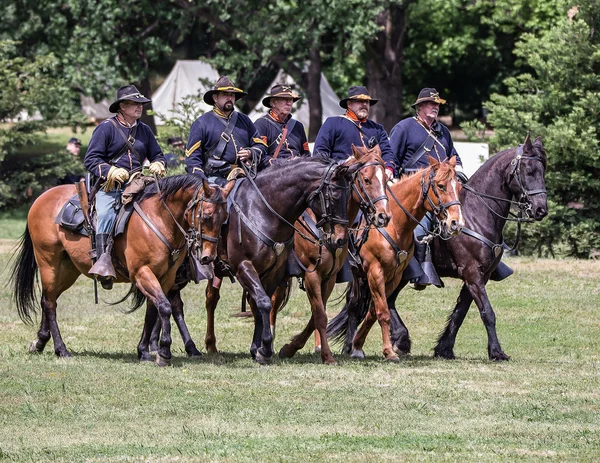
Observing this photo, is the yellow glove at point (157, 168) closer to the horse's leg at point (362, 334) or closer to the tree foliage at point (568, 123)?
the horse's leg at point (362, 334)

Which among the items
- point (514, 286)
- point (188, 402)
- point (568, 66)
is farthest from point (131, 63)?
point (188, 402)

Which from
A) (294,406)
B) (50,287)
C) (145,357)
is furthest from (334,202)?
(50,287)

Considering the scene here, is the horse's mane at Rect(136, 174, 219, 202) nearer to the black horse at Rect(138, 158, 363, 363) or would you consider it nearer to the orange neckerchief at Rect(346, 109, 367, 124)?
the black horse at Rect(138, 158, 363, 363)

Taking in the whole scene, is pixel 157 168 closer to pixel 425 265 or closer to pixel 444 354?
pixel 425 265

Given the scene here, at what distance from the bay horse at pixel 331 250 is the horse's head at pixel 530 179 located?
197 cm

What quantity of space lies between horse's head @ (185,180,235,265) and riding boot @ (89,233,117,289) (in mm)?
1233

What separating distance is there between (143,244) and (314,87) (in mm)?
23731

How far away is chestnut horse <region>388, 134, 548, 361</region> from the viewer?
14.3 m

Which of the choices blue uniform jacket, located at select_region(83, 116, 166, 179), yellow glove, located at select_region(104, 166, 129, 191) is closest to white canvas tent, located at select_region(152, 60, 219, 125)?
blue uniform jacket, located at select_region(83, 116, 166, 179)

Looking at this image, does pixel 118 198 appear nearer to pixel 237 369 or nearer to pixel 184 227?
pixel 184 227

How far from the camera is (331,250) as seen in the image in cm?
1343

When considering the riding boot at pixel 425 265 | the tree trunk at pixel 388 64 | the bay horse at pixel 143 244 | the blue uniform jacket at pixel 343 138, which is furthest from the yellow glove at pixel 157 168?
the tree trunk at pixel 388 64

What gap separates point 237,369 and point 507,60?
35.0m

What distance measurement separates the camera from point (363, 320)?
15008mm
